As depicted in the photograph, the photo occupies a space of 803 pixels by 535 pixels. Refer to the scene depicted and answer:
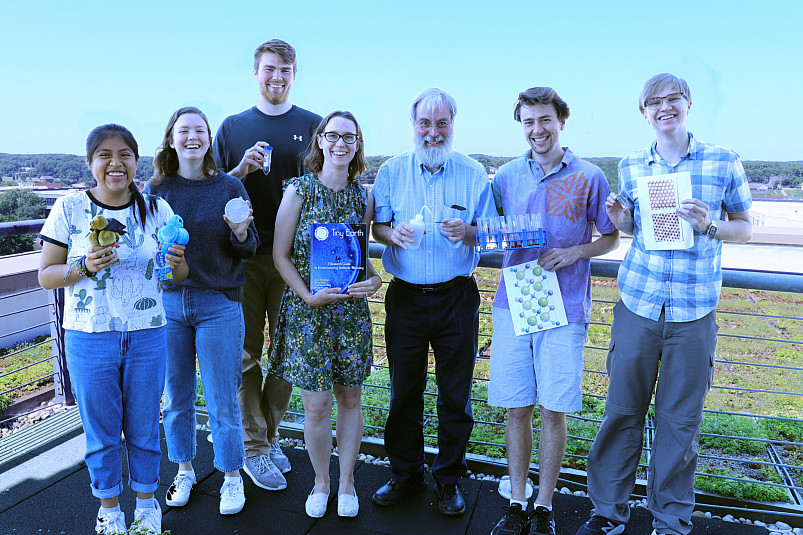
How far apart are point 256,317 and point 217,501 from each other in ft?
3.28

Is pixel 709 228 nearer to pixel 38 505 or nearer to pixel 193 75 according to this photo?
pixel 38 505

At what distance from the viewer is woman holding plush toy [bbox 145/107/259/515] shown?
2.46 m

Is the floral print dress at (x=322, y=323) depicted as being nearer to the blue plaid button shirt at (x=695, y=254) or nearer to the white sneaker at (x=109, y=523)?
the white sneaker at (x=109, y=523)

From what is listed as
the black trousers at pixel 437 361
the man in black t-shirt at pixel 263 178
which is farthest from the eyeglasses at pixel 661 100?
the man in black t-shirt at pixel 263 178

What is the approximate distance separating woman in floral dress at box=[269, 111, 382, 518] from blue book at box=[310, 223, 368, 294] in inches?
1.9

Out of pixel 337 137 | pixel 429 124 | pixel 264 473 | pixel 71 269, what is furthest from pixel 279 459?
pixel 429 124

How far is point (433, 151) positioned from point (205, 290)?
1.27 meters

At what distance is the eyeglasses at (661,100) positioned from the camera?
2168mm

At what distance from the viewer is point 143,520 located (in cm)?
240

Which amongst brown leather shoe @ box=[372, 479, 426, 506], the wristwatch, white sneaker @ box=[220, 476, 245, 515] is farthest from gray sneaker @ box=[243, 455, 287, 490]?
the wristwatch

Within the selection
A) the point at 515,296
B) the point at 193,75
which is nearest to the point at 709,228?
the point at 515,296

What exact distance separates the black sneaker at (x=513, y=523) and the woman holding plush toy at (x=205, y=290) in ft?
4.27

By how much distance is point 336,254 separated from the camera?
240cm

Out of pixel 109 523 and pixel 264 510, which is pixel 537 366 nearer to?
pixel 264 510
